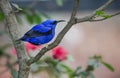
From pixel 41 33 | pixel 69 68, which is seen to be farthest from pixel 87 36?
pixel 41 33

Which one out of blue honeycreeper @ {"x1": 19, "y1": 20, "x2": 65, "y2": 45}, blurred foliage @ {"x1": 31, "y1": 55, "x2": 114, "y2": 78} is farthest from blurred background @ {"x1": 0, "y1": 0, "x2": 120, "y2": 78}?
blue honeycreeper @ {"x1": 19, "y1": 20, "x2": 65, "y2": 45}

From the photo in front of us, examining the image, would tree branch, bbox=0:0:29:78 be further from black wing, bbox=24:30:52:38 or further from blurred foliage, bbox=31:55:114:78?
blurred foliage, bbox=31:55:114:78

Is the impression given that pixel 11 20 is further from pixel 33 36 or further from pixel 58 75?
pixel 58 75

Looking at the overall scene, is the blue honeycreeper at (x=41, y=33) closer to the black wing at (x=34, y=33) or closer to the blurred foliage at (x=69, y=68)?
the black wing at (x=34, y=33)

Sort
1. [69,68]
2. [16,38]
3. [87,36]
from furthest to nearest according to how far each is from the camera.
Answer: [87,36] → [69,68] → [16,38]

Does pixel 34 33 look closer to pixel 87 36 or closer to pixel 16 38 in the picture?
pixel 16 38

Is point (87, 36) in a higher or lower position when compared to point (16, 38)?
lower

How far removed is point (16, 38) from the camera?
1507mm

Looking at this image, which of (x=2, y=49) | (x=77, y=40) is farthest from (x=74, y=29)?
(x=2, y=49)

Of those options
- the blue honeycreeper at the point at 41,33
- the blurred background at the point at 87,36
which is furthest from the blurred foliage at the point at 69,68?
the blurred background at the point at 87,36

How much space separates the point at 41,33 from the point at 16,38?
0.08 metres

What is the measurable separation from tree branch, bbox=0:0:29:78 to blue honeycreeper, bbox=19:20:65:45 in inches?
1.2

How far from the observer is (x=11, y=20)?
1508mm

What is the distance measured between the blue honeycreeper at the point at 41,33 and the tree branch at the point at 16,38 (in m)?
0.03
